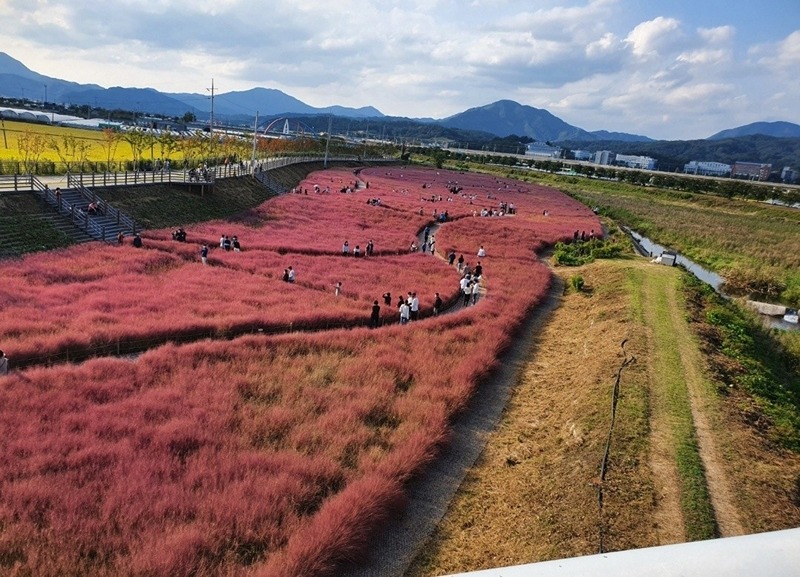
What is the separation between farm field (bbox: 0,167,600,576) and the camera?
29.8ft

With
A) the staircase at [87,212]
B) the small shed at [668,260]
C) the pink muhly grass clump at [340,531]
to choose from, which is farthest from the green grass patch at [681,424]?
the staircase at [87,212]

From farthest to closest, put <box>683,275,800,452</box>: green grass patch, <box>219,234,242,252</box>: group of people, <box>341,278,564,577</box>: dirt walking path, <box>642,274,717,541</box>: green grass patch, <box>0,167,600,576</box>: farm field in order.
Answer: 1. <box>219,234,242,252</box>: group of people
2. <box>683,275,800,452</box>: green grass patch
3. <box>642,274,717,541</box>: green grass patch
4. <box>341,278,564,577</box>: dirt walking path
5. <box>0,167,600,576</box>: farm field

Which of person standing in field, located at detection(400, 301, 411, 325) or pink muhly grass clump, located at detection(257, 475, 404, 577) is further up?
person standing in field, located at detection(400, 301, 411, 325)

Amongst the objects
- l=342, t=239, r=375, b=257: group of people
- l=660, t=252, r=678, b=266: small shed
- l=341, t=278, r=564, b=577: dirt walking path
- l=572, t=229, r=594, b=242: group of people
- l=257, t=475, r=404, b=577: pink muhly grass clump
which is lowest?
l=341, t=278, r=564, b=577: dirt walking path

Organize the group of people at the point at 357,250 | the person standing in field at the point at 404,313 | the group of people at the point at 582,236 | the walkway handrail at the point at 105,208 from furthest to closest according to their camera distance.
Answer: the group of people at the point at 582,236 → the group of people at the point at 357,250 → the walkway handrail at the point at 105,208 → the person standing in field at the point at 404,313

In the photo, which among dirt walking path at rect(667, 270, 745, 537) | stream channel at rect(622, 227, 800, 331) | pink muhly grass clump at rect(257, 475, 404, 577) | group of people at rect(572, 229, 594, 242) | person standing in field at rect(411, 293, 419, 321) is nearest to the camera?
pink muhly grass clump at rect(257, 475, 404, 577)

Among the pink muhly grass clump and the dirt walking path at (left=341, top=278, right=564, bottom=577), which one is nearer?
the pink muhly grass clump

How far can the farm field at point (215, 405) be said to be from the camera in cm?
908

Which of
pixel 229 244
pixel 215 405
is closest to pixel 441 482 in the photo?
pixel 215 405

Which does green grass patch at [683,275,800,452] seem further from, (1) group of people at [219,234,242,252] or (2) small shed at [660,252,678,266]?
(1) group of people at [219,234,242,252]

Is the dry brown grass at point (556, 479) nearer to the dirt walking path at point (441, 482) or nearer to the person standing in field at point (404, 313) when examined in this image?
the dirt walking path at point (441, 482)

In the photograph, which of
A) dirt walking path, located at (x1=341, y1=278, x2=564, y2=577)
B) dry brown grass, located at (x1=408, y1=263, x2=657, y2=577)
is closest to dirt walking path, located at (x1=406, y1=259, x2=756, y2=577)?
dry brown grass, located at (x1=408, y1=263, x2=657, y2=577)

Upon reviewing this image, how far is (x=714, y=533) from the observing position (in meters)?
10.1

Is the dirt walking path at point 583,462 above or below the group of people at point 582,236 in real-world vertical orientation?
below
